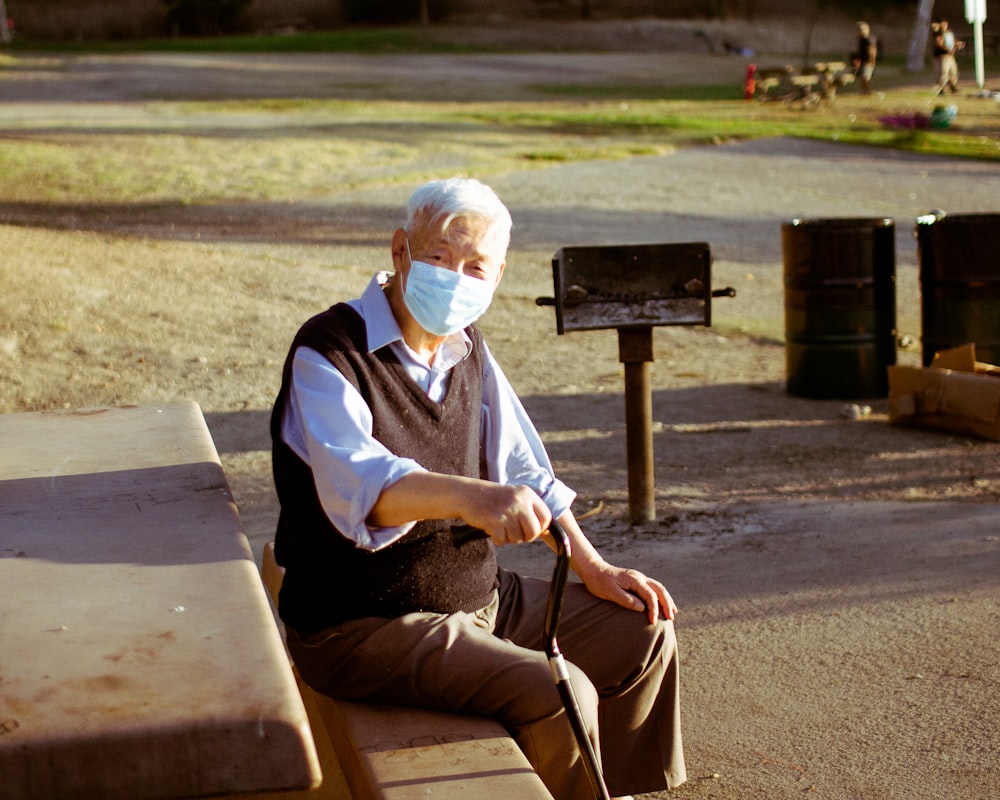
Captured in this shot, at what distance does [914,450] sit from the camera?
6496mm

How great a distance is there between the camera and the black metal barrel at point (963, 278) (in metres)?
7.04

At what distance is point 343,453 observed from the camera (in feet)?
8.25

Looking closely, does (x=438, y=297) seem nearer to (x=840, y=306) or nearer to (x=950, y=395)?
(x=950, y=395)

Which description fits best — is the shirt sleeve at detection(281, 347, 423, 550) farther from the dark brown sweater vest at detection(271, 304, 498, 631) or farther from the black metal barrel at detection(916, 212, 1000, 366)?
the black metal barrel at detection(916, 212, 1000, 366)

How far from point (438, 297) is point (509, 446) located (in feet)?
1.46

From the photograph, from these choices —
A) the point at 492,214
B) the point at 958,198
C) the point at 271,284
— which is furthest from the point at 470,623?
the point at 958,198

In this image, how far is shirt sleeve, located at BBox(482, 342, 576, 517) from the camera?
2.94m

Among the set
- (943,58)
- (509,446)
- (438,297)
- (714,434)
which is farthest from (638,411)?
(943,58)

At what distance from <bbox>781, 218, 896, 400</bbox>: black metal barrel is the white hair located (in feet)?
16.1

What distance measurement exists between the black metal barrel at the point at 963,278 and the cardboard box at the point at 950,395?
210 mm

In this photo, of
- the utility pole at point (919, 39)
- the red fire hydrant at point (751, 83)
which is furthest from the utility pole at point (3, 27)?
the utility pole at point (919, 39)

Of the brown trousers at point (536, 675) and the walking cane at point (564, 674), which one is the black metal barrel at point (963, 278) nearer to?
the brown trousers at point (536, 675)

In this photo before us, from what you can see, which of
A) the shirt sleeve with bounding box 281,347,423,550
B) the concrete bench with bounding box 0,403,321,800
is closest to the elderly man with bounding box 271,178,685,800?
the shirt sleeve with bounding box 281,347,423,550

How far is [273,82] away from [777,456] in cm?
2364
